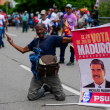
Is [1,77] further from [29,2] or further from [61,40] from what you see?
[29,2]

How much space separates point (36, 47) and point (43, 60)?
0.41 meters

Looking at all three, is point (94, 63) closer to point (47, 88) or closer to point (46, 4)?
point (47, 88)

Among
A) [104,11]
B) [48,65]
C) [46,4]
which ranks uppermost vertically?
[46,4]

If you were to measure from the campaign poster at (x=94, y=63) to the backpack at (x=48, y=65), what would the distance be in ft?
1.45

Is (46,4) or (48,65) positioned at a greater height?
(46,4)

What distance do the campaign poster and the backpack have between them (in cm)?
44

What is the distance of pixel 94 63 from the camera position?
15.3 feet

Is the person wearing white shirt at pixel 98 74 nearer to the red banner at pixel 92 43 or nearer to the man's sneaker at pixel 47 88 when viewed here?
the red banner at pixel 92 43

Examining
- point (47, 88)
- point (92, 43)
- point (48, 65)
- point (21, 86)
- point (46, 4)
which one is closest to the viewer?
point (92, 43)

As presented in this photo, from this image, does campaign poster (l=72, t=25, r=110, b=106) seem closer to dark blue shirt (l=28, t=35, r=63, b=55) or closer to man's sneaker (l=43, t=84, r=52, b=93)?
dark blue shirt (l=28, t=35, r=63, b=55)

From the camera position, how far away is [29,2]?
38.9 metres

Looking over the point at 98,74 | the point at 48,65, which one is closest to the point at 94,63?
the point at 98,74

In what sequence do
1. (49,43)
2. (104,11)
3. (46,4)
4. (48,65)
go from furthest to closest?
(46,4), (104,11), (49,43), (48,65)

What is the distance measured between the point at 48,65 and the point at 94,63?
2.69 feet
